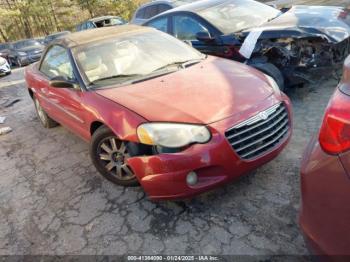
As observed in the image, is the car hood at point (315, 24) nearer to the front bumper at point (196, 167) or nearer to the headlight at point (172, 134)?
the front bumper at point (196, 167)

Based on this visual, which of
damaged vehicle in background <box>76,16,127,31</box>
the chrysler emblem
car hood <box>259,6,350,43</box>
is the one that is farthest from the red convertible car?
damaged vehicle in background <box>76,16,127,31</box>

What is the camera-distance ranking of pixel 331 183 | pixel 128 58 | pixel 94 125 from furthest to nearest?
pixel 128 58, pixel 94 125, pixel 331 183

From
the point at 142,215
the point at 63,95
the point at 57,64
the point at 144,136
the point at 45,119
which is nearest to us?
the point at 144,136

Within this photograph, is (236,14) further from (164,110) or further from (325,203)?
(325,203)

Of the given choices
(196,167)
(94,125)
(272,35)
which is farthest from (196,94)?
(272,35)

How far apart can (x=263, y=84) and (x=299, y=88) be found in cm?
213

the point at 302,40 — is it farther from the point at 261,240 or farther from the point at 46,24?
the point at 46,24

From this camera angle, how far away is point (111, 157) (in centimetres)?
330

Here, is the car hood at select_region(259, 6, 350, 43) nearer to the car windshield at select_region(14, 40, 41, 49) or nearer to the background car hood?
the background car hood

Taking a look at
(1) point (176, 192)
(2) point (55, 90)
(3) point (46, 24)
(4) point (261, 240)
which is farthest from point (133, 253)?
(3) point (46, 24)

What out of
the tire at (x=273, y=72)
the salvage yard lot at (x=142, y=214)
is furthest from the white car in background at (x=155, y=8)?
the salvage yard lot at (x=142, y=214)

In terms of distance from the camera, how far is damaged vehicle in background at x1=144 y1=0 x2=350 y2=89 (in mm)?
4438

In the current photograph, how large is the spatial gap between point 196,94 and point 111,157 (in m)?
1.02

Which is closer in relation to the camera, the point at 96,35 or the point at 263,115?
the point at 263,115
